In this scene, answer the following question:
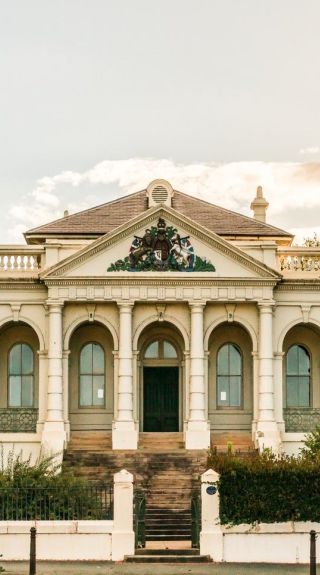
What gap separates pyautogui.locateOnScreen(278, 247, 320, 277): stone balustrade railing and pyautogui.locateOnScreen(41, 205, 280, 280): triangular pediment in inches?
59.5

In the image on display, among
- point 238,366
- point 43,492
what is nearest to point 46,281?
point 238,366

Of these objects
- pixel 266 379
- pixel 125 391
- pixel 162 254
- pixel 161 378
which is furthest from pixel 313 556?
pixel 161 378

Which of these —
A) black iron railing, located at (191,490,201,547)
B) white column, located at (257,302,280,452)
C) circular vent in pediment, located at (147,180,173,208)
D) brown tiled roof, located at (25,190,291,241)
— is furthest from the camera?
brown tiled roof, located at (25,190,291,241)

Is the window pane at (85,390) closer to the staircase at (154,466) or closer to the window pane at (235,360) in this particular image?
the staircase at (154,466)

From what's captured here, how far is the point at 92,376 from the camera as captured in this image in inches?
1569

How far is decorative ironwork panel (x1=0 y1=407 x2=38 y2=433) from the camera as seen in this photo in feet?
125

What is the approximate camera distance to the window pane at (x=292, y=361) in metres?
40.5

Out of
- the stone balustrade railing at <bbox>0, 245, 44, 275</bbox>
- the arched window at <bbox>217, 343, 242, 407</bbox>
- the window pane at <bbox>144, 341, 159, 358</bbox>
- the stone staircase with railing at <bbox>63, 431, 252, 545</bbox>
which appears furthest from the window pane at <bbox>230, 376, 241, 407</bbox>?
the stone balustrade railing at <bbox>0, 245, 44, 275</bbox>

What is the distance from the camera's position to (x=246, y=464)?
89.9ft

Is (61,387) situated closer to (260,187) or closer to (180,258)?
(180,258)

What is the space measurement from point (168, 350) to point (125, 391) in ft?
10.5

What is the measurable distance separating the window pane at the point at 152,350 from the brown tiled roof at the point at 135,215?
4500 millimetres

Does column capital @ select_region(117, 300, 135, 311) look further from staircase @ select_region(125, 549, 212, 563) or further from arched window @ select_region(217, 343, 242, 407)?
staircase @ select_region(125, 549, 212, 563)

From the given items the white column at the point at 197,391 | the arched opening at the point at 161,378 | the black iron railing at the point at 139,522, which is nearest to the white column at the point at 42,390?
the arched opening at the point at 161,378
